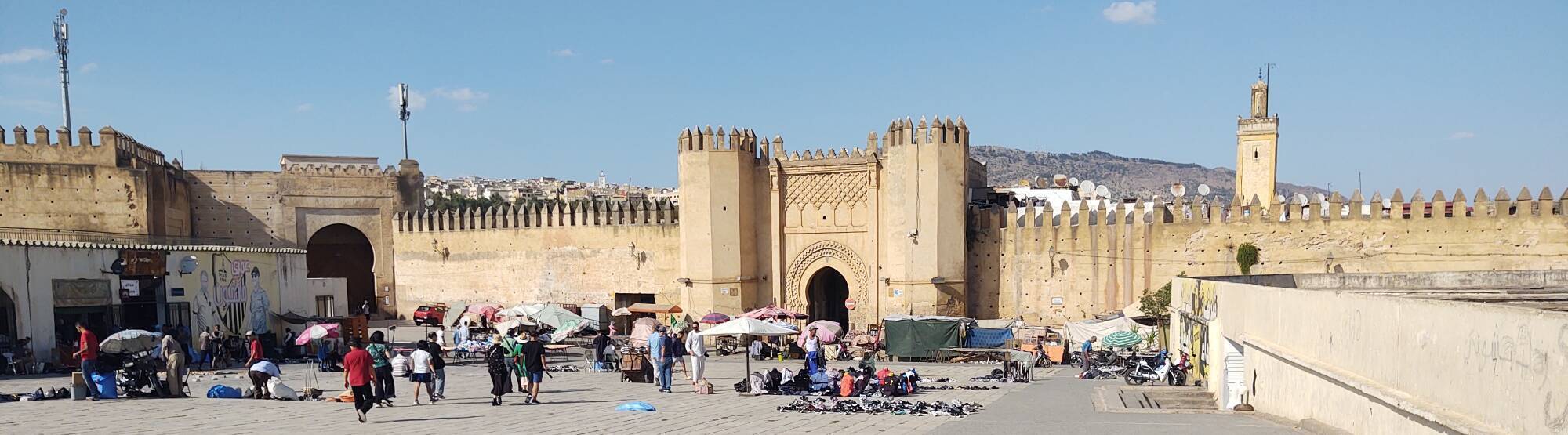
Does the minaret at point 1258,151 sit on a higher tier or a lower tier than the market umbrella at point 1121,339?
higher

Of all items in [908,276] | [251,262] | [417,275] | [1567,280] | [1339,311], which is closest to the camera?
[1339,311]

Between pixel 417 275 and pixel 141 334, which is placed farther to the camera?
pixel 417 275

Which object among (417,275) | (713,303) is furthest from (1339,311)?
(417,275)

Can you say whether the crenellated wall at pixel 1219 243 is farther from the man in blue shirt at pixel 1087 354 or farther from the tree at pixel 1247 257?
the man in blue shirt at pixel 1087 354

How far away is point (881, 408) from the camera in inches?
441

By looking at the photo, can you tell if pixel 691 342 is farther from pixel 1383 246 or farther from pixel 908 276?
pixel 1383 246

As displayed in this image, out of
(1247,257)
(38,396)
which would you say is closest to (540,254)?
(1247,257)

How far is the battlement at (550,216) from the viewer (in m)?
30.0

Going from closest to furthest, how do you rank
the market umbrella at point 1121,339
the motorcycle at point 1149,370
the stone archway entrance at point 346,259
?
the motorcycle at point 1149,370 → the market umbrella at point 1121,339 → the stone archway entrance at point 346,259

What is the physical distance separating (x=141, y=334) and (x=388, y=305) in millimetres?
21349

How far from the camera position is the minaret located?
158 feet

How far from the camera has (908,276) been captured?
2545 cm

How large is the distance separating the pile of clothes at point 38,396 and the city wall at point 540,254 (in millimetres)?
17961

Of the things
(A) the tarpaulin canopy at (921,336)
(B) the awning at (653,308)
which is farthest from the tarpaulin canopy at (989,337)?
(B) the awning at (653,308)
